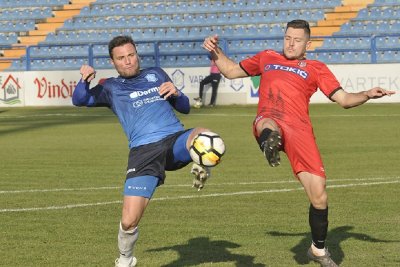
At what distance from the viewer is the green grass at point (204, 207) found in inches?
346

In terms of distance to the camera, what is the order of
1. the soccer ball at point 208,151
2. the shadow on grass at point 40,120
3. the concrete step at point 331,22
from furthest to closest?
1. the concrete step at point 331,22
2. the shadow on grass at point 40,120
3. the soccer ball at point 208,151

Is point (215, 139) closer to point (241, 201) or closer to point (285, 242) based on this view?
point (285, 242)

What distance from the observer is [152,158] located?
7602 millimetres

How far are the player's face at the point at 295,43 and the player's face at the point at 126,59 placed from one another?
1325 millimetres

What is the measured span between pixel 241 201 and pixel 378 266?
14.4 ft

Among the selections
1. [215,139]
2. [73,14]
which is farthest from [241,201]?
[73,14]

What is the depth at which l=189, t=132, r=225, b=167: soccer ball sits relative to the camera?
23.3ft

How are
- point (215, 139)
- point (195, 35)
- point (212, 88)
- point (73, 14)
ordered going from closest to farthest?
point (215, 139)
point (212, 88)
point (195, 35)
point (73, 14)

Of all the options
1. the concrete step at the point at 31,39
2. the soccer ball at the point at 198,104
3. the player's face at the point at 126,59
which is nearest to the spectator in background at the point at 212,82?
the soccer ball at the point at 198,104

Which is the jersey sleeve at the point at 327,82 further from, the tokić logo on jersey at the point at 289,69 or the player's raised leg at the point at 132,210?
the player's raised leg at the point at 132,210

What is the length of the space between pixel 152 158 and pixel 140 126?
1.08 ft

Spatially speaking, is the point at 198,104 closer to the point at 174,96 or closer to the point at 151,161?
the point at 174,96

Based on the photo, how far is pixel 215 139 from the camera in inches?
282

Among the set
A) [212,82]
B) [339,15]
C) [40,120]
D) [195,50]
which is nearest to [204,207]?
[40,120]
